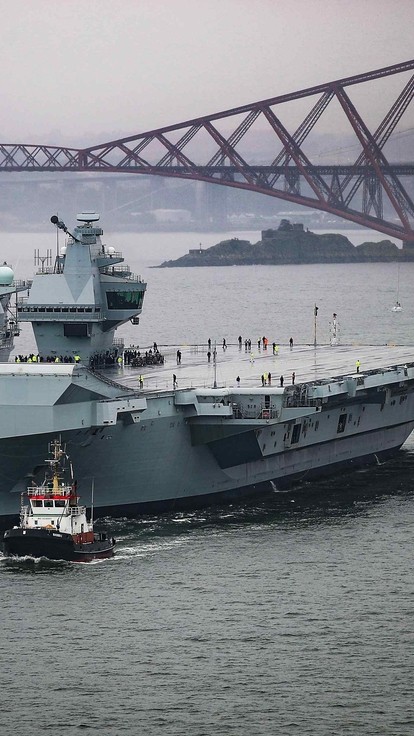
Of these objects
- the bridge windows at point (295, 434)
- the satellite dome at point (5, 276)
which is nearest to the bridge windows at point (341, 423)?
the bridge windows at point (295, 434)

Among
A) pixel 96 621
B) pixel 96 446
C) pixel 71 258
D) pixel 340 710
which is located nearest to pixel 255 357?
pixel 71 258

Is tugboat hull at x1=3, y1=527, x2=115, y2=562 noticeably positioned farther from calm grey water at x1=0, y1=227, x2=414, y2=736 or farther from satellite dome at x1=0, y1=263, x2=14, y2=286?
satellite dome at x1=0, y1=263, x2=14, y2=286

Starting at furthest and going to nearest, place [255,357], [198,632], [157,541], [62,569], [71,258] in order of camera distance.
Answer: [255,357] → [71,258] → [157,541] → [62,569] → [198,632]

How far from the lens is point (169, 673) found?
35.8m

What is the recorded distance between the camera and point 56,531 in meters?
44.6

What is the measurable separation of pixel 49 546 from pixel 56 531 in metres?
0.43

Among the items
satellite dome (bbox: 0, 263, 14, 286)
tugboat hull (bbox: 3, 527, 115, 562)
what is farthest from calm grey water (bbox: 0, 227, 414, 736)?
satellite dome (bbox: 0, 263, 14, 286)

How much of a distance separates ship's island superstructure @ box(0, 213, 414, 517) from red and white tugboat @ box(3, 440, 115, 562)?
201 centimetres

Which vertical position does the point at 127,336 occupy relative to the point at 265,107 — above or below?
below

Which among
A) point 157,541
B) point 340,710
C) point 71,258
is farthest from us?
point 71,258

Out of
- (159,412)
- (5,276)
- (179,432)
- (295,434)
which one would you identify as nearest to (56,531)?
(159,412)

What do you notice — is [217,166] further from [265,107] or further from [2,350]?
[2,350]

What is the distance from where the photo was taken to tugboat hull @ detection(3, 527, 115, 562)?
44.4m

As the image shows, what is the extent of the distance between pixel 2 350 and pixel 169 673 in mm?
25107
